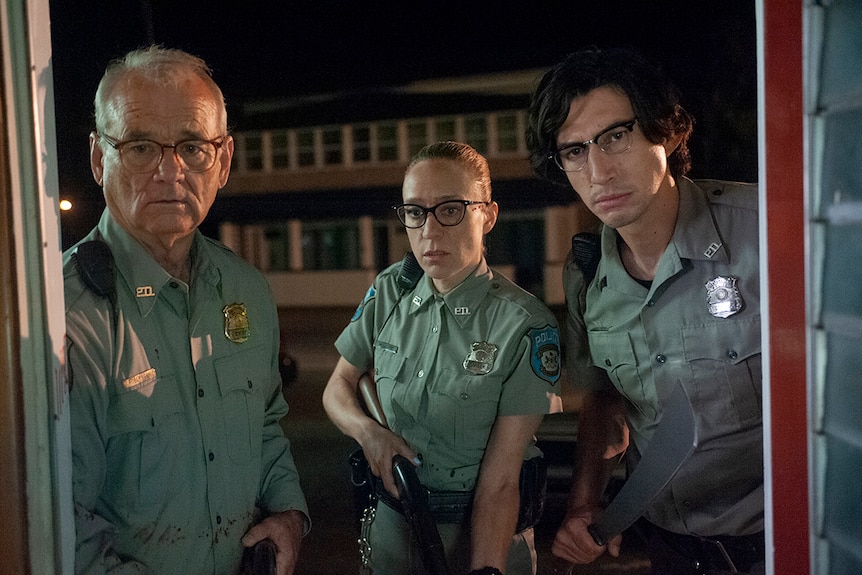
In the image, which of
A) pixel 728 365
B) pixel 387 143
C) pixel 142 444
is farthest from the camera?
pixel 387 143

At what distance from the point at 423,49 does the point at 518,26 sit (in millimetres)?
332

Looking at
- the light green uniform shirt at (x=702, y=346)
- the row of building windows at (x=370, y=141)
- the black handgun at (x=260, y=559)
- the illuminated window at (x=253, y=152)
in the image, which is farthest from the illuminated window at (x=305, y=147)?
the black handgun at (x=260, y=559)

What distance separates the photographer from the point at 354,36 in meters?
2.45

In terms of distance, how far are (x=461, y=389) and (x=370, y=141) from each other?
95cm

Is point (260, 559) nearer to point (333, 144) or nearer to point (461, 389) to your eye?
point (461, 389)

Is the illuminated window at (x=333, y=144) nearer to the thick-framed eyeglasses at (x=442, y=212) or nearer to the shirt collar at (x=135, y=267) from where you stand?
the thick-framed eyeglasses at (x=442, y=212)

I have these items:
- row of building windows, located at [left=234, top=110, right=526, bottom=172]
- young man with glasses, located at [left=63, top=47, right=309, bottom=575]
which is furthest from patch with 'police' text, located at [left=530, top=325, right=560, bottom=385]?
young man with glasses, located at [left=63, top=47, right=309, bottom=575]

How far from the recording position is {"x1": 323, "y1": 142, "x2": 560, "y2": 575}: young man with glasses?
197cm

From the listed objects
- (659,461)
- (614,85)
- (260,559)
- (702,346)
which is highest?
(614,85)

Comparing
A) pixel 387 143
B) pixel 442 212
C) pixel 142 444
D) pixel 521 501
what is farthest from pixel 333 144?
pixel 521 501

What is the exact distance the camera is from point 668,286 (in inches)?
75.9

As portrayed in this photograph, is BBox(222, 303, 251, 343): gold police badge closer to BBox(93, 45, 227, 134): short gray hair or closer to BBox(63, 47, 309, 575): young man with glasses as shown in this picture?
BBox(63, 47, 309, 575): young man with glasses

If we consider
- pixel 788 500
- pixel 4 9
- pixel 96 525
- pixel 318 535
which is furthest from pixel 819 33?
pixel 318 535

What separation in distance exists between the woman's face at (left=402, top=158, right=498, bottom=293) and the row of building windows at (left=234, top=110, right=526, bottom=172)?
32cm
